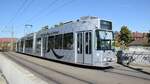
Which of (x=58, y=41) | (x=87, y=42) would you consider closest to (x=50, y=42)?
(x=58, y=41)

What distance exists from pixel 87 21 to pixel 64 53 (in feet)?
14.4

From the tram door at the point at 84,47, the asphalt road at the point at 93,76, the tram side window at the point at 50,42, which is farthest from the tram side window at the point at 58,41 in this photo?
the asphalt road at the point at 93,76

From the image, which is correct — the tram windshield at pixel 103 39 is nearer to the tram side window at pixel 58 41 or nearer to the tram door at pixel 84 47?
the tram door at pixel 84 47

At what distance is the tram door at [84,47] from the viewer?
18.9m

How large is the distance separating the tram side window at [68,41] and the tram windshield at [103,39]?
3428 mm

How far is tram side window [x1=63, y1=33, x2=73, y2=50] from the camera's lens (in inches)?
854

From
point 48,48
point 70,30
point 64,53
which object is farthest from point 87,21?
point 48,48

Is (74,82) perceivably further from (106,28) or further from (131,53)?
(131,53)

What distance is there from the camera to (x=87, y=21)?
65.0ft

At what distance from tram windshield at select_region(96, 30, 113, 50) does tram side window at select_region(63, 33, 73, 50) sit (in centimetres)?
343

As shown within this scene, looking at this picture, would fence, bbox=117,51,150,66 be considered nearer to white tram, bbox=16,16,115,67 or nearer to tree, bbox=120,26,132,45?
white tram, bbox=16,16,115,67

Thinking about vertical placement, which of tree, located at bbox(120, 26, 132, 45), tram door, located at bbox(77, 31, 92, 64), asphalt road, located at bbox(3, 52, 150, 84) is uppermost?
tree, located at bbox(120, 26, 132, 45)

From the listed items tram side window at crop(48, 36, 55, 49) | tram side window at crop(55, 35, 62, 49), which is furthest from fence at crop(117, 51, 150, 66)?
tram side window at crop(48, 36, 55, 49)

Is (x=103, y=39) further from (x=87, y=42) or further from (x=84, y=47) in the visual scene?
(x=84, y=47)
